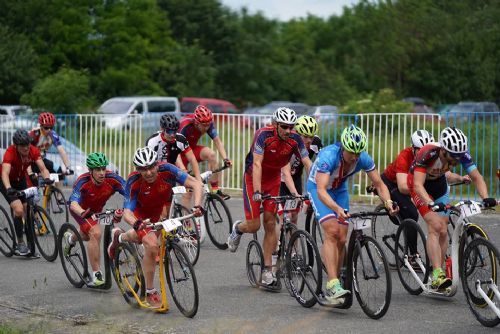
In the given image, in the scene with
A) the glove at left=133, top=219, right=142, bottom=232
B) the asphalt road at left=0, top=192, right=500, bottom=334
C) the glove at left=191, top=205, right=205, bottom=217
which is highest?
the glove at left=191, top=205, right=205, bottom=217

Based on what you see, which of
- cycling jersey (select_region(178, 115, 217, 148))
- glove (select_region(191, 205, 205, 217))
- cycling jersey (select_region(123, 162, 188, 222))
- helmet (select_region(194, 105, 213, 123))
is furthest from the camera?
cycling jersey (select_region(178, 115, 217, 148))

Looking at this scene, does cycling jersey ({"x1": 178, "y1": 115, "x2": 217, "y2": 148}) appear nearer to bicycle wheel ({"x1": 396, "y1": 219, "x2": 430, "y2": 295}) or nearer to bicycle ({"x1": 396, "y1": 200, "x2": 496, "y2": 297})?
bicycle ({"x1": 396, "y1": 200, "x2": 496, "y2": 297})

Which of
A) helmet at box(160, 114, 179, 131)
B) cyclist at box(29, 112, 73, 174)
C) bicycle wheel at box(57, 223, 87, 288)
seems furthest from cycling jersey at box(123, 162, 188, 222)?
cyclist at box(29, 112, 73, 174)

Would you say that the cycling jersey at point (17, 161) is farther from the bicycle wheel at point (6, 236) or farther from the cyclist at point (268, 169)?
the cyclist at point (268, 169)

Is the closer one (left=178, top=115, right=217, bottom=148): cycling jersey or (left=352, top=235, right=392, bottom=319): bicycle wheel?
(left=352, top=235, right=392, bottom=319): bicycle wheel

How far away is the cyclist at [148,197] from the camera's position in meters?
10.1

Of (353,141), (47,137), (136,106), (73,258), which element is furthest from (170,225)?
(136,106)

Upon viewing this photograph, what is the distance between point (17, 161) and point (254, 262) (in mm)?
4257

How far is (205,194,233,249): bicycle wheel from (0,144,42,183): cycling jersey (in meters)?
2.43

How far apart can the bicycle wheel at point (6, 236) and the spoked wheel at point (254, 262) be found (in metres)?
4.16

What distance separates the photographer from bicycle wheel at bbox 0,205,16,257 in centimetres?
1446

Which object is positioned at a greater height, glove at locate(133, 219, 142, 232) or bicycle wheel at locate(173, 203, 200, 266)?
glove at locate(133, 219, 142, 232)

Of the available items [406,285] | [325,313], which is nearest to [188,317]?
[325,313]

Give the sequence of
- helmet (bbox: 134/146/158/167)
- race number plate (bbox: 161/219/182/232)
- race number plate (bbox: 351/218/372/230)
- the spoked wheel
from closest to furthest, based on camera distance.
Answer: race number plate (bbox: 351/218/372/230)
race number plate (bbox: 161/219/182/232)
helmet (bbox: 134/146/158/167)
the spoked wheel
